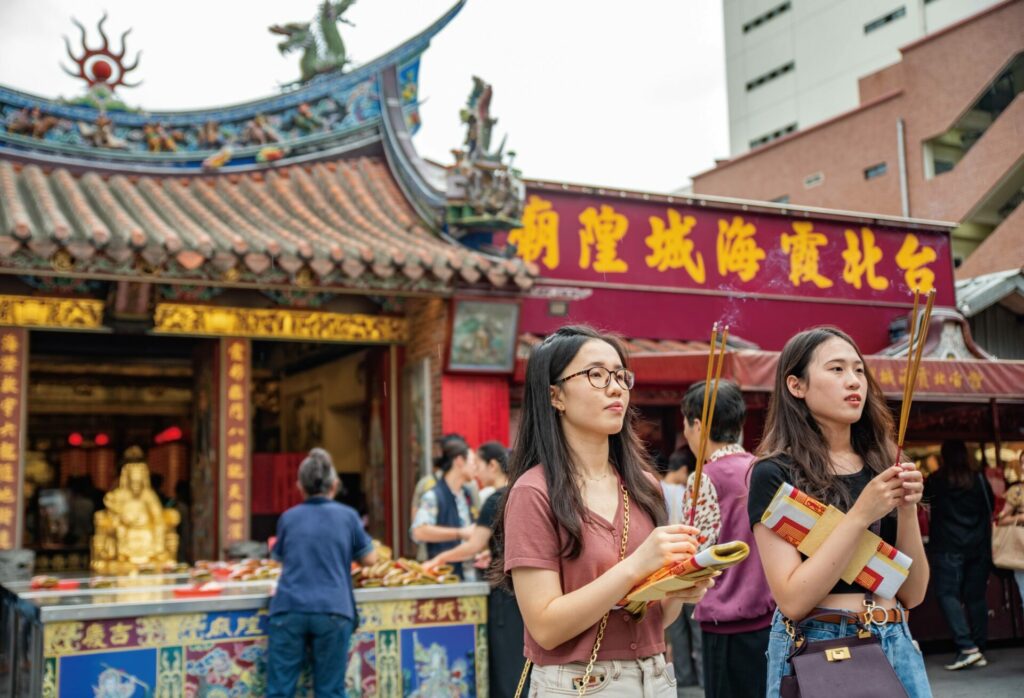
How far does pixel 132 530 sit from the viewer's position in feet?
30.6

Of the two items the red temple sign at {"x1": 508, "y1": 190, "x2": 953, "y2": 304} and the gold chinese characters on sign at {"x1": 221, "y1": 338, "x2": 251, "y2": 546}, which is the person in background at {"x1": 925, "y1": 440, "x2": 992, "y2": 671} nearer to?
the red temple sign at {"x1": 508, "y1": 190, "x2": 953, "y2": 304}

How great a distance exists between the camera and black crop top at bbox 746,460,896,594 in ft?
8.52

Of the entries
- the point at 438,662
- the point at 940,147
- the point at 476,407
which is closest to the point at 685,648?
the point at 438,662

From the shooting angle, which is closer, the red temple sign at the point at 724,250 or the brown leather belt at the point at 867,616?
the brown leather belt at the point at 867,616

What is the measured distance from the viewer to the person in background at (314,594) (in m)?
5.47

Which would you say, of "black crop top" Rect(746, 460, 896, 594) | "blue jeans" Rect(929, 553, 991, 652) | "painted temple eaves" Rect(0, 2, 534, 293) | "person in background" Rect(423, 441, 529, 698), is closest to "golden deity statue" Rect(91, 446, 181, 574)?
"painted temple eaves" Rect(0, 2, 534, 293)

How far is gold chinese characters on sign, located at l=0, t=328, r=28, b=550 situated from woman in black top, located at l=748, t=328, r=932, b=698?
7.05 m

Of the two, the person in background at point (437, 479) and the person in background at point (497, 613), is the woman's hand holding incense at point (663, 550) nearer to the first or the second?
the person in background at point (497, 613)

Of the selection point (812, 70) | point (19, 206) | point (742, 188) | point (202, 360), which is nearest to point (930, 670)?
point (202, 360)

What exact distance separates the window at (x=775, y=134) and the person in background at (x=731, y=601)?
24.7 meters

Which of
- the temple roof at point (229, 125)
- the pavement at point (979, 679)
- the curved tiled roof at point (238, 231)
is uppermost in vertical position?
the temple roof at point (229, 125)

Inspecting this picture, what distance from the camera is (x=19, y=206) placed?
25.8ft

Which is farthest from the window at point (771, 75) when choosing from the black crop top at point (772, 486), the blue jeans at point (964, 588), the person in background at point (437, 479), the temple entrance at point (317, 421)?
the black crop top at point (772, 486)

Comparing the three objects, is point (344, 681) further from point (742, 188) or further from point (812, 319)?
point (742, 188)
